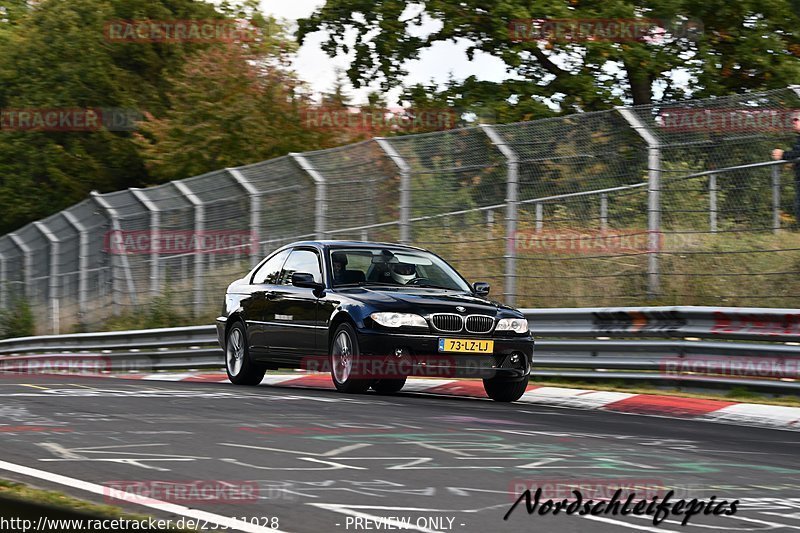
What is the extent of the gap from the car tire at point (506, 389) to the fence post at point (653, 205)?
2.55 meters

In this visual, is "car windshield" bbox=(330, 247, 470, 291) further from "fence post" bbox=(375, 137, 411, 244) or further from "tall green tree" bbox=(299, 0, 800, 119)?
"tall green tree" bbox=(299, 0, 800, 119)

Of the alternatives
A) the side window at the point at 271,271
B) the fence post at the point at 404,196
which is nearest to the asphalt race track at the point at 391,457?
the side window at the point at 271,271

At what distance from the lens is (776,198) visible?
13.4m

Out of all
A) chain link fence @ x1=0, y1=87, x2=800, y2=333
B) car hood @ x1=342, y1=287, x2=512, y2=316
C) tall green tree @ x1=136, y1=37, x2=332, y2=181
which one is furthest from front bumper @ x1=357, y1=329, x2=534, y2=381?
tall green tree @ x1=136, y1=37, x2=332, y2=181

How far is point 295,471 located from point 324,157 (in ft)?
41.4

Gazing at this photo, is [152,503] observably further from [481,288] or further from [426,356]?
[481,288]

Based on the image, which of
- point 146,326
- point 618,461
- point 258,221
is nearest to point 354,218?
point 258,221

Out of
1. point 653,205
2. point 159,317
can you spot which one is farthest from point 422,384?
point 159,317

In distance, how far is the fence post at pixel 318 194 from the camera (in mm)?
19125

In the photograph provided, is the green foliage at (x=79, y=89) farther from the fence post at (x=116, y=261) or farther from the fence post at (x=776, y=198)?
the fence post at (x=776, y=198)

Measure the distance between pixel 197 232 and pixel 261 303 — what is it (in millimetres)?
8374

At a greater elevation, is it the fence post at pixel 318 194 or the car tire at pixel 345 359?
the fence post at pixel 318 194

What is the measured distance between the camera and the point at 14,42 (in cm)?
5084

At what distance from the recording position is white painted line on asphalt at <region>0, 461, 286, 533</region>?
5.39 m
